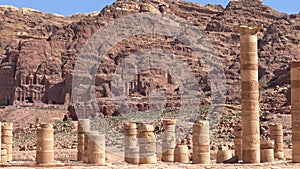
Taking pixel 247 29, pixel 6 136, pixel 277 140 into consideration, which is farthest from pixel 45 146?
→ pixel 277 140

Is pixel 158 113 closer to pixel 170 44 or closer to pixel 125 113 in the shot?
pixel 125 113

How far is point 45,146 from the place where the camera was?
977 inches

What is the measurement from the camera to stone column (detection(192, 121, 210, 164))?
25.3m

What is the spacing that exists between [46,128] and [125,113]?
43371mm

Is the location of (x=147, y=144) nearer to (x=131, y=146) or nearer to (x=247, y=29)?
(x=131, y=146)

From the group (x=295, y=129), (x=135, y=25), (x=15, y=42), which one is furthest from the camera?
(x=15, y=42)

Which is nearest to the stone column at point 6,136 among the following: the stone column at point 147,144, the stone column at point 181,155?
the stone column at point 181,155

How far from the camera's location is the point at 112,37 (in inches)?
4067

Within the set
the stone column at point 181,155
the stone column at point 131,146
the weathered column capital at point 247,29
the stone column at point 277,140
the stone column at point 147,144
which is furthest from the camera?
the stone column at point 277,140

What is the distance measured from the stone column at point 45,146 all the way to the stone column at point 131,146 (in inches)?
121

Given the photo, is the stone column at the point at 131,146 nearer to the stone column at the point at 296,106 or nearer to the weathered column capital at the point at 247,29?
the stone column at the point at 296,106

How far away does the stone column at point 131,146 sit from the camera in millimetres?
25547

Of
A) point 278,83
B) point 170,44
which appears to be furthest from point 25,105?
point 278,83

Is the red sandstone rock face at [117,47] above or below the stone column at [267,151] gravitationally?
above
